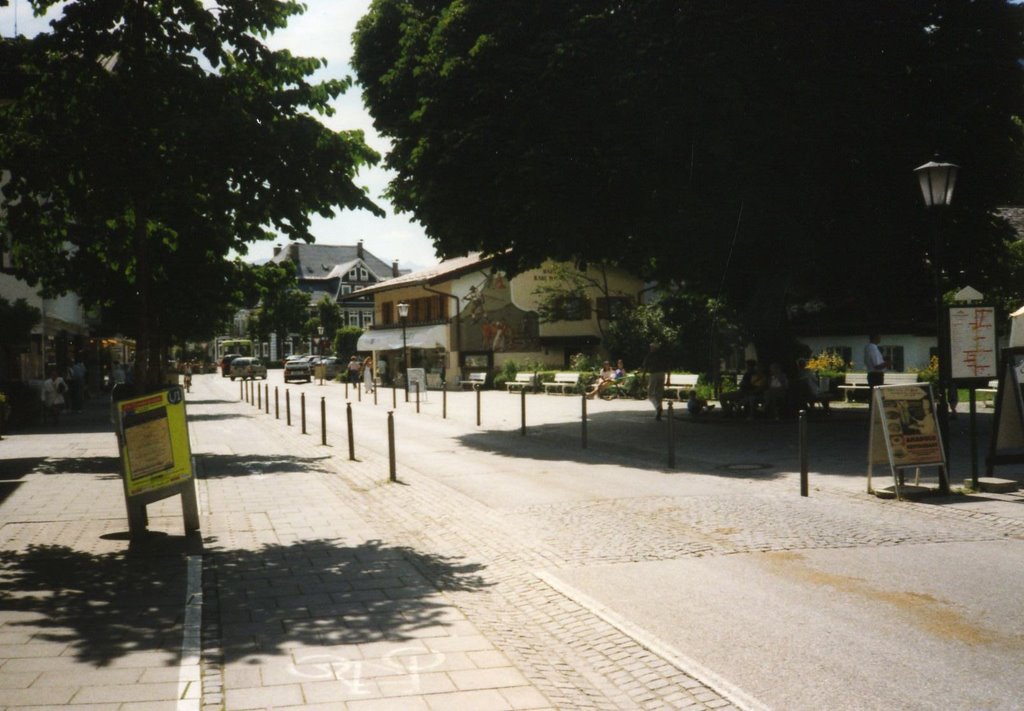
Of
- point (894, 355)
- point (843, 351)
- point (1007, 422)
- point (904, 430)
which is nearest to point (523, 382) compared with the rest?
point (843, 351)

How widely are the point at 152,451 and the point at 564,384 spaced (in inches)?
1250

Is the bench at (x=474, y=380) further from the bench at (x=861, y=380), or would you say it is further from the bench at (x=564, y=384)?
the bench at (x=861, y=380)

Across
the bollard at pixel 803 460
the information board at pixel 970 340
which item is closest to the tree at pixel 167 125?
the bollard at pixel 803 460

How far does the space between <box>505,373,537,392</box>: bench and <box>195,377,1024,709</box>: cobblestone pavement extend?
28.8 meters

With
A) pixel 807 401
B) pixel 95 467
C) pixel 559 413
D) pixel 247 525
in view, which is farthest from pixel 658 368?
pixel 247 525

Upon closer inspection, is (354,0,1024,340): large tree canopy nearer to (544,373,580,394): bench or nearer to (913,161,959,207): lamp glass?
(913,161,959,207): lamp glass

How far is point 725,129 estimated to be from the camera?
58.3 feet

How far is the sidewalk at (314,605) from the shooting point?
15.8 ft

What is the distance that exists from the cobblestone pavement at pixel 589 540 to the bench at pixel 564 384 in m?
26.1

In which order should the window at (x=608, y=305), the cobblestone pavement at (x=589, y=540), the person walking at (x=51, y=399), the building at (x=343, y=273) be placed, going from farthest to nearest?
the building at (x=343, y=273), the window at (x=608, y=305), the person walking at (x=51, y=399), the cobblestone pavement at (x=589, y=540)

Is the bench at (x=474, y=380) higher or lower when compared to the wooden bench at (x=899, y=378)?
lower

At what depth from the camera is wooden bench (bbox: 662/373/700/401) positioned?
3120 cm

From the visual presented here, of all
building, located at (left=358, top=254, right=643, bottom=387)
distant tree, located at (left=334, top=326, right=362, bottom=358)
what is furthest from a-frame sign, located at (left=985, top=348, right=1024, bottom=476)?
distant tree, located at (left=334, top=326, right=362, bottom=358)

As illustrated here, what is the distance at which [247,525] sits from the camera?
32.4ft
